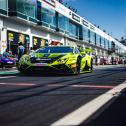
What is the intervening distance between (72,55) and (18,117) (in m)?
8.70

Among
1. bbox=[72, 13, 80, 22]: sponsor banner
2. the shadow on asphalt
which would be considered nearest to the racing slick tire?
the shadow on asphalt

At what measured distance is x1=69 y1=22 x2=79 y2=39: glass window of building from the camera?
205ft

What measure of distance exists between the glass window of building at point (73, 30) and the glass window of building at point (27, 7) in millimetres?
19444

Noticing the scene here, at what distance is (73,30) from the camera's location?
64812mm

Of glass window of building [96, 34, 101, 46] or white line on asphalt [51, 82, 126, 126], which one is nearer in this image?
white line on asphalt [51, 82, 126, 126]

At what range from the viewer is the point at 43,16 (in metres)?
46.1

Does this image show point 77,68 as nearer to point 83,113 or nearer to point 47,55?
point 47,55

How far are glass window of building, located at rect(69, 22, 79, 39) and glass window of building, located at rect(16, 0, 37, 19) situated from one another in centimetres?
1944

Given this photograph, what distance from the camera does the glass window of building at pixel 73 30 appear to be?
62.4 m

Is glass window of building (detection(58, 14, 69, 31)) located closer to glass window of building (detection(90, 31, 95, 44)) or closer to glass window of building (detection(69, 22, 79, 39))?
glass window of building (detection(69, 22, 79, 39))

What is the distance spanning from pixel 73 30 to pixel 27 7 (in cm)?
2594

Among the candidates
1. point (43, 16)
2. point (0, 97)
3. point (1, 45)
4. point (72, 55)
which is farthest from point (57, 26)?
point (0, 97)

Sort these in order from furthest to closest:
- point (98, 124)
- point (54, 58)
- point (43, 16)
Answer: point (43, 16) < point (54, 58) < point (98, 124)

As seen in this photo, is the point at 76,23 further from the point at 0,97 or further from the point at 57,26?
the point at 0,97
